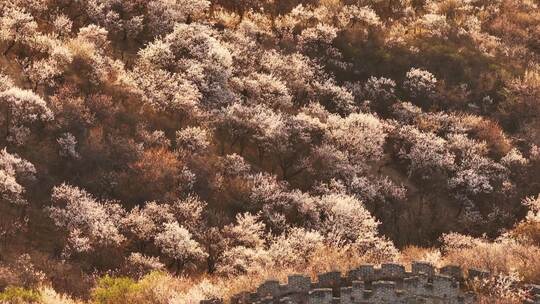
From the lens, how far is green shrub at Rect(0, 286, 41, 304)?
1936 centimetres

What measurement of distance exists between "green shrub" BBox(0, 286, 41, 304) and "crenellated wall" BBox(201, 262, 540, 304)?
715 cm

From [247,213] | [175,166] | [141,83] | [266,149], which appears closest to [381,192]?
[266,149]

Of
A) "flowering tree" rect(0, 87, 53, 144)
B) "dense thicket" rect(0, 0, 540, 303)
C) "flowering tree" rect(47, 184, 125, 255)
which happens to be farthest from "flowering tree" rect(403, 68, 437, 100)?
"flowering tree" rect(0, 87, 53, 144)

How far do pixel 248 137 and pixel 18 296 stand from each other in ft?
60.7

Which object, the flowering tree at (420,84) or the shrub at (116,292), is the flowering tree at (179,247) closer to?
the shrub at (116,292)

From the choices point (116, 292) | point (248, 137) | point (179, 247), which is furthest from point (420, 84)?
point (116, 292)

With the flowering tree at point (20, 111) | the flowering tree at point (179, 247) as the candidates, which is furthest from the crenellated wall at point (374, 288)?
the flowering tree at point (20, 111)

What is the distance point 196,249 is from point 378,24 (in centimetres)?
3143

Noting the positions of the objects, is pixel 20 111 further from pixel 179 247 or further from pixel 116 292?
pixel 116 292

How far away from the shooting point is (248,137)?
119ft

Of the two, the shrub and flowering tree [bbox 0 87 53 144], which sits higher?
flowering tree [bbox 0 87 53 144]

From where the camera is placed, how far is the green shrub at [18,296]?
19.4m

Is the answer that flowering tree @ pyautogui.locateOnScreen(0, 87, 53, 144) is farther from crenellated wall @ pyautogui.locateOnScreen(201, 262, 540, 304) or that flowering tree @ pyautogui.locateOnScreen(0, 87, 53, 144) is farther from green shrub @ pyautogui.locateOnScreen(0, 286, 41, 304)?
crenellated wall @ pyautogui.locateOnScreen(201, 262, 540, 304)

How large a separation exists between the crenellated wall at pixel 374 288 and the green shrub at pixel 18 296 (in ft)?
23.5
